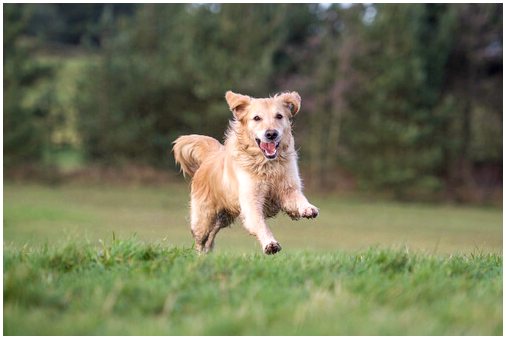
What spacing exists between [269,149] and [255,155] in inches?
8.6

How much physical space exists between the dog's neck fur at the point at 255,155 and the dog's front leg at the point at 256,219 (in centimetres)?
24

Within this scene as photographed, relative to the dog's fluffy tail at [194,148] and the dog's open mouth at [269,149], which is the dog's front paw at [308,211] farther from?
the dog's fluffy tail at [194,148]

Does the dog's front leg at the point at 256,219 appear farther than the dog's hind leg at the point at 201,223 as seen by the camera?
No

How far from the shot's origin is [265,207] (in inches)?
322

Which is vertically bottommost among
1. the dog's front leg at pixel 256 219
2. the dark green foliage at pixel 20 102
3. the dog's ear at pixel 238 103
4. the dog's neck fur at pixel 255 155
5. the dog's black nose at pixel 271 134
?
the dog's front leg at pixel 256 219

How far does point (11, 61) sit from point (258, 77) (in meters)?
13.7

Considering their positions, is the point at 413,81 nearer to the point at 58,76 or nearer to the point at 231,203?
the point at 58,76

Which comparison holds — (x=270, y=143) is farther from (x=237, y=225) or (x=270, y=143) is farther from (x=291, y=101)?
(x=237, y=225)

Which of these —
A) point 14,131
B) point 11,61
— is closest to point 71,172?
point 14,131

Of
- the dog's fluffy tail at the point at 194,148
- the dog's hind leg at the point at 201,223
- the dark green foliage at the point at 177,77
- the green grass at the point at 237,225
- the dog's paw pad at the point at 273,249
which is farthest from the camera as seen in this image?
the dark green foliage at the point at 177,77

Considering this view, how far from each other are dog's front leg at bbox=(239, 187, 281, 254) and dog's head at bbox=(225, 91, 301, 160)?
40cm

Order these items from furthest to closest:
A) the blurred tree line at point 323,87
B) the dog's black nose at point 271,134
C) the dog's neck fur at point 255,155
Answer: the blurred tree line at point 323,87
the dog's neck fur at point 255,155
the dog's black nose at point 271,134

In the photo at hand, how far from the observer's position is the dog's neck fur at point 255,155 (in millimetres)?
8102

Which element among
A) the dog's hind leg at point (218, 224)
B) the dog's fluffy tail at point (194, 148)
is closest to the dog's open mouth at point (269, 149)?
the dog's hind leg at point (218, 224)
